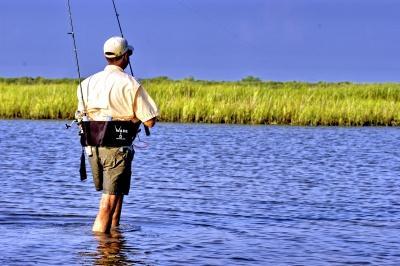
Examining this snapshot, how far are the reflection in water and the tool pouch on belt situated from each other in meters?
0.77

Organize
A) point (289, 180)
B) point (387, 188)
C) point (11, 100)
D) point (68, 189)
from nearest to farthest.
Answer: point (68, 189) → point (387, 188) → point (289, 180) → point (11, 100)

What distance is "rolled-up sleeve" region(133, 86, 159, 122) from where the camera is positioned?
791 centimetres

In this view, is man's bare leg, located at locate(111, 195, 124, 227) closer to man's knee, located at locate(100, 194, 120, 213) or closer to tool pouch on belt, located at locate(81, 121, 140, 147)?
man's knee, located at locate(100, 194, 120, 213)

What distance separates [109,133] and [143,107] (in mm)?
322

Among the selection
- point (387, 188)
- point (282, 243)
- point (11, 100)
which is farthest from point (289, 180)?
point (11, 100)

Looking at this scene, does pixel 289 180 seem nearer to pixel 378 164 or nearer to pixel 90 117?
pixel 378 164

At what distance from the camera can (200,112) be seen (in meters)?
26.0

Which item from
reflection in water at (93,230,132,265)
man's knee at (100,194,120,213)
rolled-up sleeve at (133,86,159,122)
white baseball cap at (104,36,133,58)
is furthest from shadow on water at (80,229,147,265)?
white baseball cap at (104,36,133,58)

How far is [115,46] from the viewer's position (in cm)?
799

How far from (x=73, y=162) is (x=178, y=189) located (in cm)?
410

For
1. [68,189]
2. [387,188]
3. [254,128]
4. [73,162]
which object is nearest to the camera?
[68,189]

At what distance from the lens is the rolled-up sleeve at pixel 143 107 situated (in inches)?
311

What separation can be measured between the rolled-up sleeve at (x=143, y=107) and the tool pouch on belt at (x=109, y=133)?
137 mm

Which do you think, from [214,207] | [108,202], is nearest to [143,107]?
[108,202]
